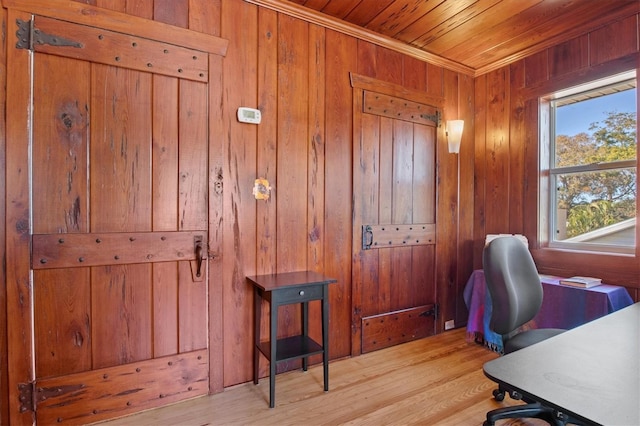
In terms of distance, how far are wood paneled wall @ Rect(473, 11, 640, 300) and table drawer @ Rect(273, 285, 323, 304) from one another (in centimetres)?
206

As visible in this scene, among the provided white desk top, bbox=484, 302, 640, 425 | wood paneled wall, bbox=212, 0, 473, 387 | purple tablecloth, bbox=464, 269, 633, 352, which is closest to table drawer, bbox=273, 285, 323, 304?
wood paneled wall, bbox=212, 0, 473, 387

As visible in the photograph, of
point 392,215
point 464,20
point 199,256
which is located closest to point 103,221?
point 199,256

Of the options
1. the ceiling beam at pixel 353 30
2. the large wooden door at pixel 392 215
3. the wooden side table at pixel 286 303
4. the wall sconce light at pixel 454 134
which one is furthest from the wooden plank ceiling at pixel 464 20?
the wooden side table at pixel 286 303

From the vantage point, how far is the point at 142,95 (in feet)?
6.46

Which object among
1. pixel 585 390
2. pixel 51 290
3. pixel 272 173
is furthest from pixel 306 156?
pixel 585 390

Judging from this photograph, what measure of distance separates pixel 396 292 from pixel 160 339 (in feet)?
6.23

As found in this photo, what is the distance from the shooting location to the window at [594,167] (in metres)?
2.48

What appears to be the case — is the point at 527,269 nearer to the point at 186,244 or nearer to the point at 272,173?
the point at 272,173

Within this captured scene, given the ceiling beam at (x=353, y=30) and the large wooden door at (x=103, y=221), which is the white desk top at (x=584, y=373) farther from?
the ceiling beam at (x=353, y=30)

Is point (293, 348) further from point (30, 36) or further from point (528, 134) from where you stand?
point (528, 134)

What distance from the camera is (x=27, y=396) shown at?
1718 mm

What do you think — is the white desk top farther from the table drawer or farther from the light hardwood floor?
the table drawer

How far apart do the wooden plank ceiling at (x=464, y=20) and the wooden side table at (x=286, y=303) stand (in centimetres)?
189

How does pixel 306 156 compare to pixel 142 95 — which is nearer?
pixel 142 95
